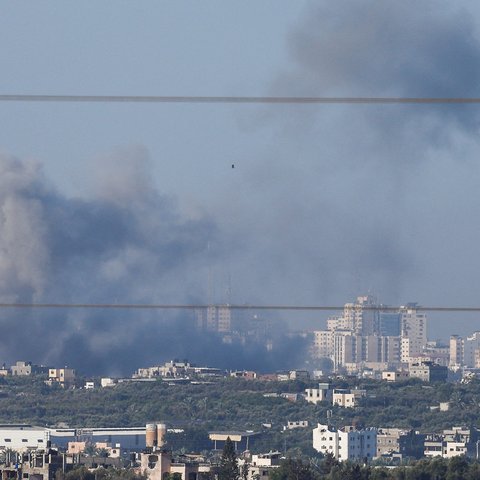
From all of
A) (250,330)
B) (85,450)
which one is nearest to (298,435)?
(85,450)

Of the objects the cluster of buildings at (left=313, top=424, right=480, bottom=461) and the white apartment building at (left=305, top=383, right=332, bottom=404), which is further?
the white apartment building at (left=305, top=383, right=332, bottom=404)

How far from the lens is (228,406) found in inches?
3420

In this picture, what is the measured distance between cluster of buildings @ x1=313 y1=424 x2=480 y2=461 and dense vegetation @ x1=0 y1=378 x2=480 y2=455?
392 cm

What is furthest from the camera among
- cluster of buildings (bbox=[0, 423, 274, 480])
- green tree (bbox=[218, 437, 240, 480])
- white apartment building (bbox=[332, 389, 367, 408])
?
white apartment building (bbox=[332, 389, 367, 408])

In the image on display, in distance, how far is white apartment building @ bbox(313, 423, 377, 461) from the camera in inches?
2574

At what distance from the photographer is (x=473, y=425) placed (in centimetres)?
7494

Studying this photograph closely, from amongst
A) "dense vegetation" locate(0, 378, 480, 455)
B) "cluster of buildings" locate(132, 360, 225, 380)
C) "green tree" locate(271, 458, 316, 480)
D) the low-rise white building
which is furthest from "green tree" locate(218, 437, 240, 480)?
"cluster of buildings" locate(132, 360, 225, 380)

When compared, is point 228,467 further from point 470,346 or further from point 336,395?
point 470,346

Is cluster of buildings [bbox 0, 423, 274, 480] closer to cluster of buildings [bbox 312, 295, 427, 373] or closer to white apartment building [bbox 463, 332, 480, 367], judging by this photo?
cluster of buildings [bbox 312, 295, 427, 373]

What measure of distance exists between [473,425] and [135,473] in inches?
1329

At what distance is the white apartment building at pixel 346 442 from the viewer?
65.4 meters

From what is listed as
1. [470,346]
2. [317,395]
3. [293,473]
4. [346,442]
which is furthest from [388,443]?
[470,346]

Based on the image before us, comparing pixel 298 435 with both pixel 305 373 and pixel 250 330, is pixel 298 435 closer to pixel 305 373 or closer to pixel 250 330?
pixel 305 373

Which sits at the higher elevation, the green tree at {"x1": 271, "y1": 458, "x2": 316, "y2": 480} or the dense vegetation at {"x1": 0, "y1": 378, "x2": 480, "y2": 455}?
the dense vegetation at {"x1": 0, "y1": 378, "x2": 480, "y2": 455}
